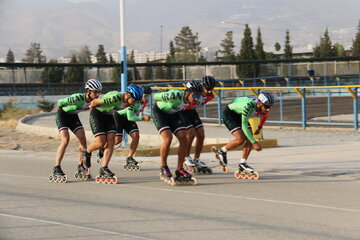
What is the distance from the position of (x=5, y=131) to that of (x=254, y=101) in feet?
54.8

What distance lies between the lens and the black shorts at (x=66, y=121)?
13.1m

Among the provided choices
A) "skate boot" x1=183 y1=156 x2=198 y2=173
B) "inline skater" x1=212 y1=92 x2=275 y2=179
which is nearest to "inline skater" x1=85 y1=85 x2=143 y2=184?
"skate boot" x1=183 y1=156 x2=198 y2=173

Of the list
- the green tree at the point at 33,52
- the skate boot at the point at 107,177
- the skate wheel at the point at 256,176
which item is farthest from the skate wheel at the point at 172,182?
the green tree at the point at 33,52

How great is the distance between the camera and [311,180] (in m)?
12.6

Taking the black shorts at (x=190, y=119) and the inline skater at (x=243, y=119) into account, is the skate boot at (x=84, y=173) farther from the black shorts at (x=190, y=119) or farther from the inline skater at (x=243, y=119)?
the inline skater at (x=243, y=119)

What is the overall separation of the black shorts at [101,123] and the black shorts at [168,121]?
88cm

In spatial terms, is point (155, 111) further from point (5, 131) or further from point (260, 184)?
point (5, 131)

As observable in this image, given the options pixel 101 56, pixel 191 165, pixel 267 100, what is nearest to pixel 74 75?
pixel 101 56

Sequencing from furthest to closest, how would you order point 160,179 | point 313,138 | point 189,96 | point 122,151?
point 313,138 → point 122,151 → point 160,179 → point 189,96

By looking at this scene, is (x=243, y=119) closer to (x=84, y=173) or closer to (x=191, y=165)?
(x=191, y=165)

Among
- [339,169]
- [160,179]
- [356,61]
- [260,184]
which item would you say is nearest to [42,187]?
[160,179]

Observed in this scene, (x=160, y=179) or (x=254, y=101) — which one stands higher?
(x=254, y=101)

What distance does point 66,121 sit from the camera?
13.1 meters

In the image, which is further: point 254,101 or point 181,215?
point 254,101
